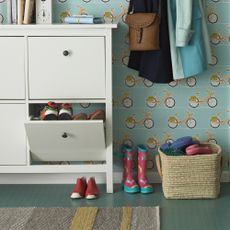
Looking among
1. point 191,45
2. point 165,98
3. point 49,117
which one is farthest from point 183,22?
point 49,117

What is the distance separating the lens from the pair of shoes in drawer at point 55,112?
133 inches

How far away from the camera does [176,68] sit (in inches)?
141

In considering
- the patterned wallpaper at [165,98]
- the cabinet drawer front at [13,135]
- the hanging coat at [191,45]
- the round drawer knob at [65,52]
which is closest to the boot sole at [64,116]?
the cabinet drawer front at [13,135]

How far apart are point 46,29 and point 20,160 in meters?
0.81

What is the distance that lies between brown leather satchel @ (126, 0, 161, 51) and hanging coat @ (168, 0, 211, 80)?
11cm

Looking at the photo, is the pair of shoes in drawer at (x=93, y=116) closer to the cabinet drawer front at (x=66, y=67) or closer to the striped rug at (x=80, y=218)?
the cabinet drawer front at (x=66, y=67)

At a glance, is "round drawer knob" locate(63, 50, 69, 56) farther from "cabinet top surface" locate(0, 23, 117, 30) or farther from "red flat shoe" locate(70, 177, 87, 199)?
"red flat shoe" locate(70, 177, 87, 199)

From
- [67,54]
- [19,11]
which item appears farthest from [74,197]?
[19,11]

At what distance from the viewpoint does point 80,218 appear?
3.11 meters

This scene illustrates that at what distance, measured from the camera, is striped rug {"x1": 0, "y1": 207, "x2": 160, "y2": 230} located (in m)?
2.99

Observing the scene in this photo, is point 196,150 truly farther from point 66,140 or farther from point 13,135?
point 13,135

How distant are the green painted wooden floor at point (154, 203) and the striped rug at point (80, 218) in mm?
103

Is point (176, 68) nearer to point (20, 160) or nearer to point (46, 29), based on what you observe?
point (46, 29)

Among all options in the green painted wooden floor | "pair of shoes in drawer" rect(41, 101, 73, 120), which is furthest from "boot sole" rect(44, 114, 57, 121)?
the green painted wooden floor
